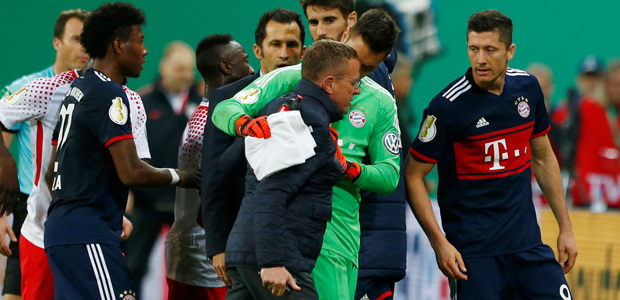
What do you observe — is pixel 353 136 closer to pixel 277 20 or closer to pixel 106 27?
pixel 277 20

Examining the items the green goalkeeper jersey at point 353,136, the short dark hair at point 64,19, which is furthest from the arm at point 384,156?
the short dark hair at point 64,19

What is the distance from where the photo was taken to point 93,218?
371 cm

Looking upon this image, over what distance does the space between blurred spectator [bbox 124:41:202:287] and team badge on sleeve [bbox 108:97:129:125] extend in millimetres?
3030

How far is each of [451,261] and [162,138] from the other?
3.53 meters

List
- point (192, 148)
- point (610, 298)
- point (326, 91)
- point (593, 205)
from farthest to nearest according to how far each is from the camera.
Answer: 1. point (593, 205)
2. point (610, 298)
3. point (192, 148)
4. point (326, 91)

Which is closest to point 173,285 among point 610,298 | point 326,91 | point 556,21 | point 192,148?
point 192,148

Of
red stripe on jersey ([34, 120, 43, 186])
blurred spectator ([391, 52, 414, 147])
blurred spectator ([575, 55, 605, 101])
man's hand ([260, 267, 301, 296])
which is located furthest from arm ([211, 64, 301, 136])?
blurred spectator ([575, 55, 605, 101])

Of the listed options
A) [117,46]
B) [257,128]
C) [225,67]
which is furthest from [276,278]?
[225,67]

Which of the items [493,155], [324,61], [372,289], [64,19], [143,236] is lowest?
[143,236]

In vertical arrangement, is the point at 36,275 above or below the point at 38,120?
below

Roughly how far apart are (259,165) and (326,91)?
450 mm

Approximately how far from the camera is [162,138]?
705cm

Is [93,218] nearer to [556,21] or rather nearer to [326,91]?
[326,91]

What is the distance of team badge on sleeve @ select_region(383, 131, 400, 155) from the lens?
374 centimetres
